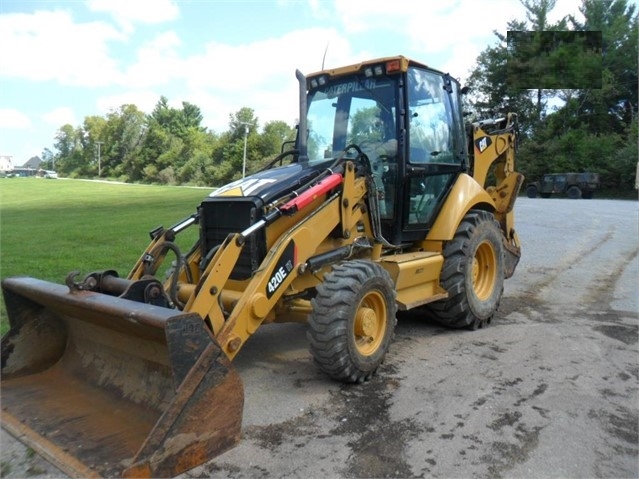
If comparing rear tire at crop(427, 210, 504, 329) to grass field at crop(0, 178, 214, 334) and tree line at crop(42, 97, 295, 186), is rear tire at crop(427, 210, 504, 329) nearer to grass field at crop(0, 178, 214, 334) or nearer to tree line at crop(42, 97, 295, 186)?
grass field at crop(0, 178, 214, 334)

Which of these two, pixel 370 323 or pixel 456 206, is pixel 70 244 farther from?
pixel 370 323

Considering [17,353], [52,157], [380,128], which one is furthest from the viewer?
[52,157]

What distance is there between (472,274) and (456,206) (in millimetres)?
748

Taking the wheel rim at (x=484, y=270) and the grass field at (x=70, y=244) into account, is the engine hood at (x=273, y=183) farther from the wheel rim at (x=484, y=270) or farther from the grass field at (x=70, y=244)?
the grass field at (x=70, y=244)

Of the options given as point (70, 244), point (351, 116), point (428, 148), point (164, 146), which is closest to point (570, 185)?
point (70, 244)

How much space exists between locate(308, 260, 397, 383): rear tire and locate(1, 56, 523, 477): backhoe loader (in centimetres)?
1

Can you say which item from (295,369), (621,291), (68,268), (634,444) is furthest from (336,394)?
(68,268)

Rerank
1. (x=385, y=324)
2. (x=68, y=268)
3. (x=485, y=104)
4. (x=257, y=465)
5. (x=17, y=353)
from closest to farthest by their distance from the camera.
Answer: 1. (x=257, y=465)
2. (x=17, y=353)
3. (x=385, y=324)
4. (x=68, y=268)
5. (x=485, y=104)

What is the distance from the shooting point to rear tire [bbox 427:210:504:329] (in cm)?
581

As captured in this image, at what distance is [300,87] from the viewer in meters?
4.82

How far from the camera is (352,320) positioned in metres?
4.25

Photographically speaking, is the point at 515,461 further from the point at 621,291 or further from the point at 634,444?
the point at 621,291

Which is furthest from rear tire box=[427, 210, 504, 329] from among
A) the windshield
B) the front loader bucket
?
the front loader bucket

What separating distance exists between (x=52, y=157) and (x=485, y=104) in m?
107
